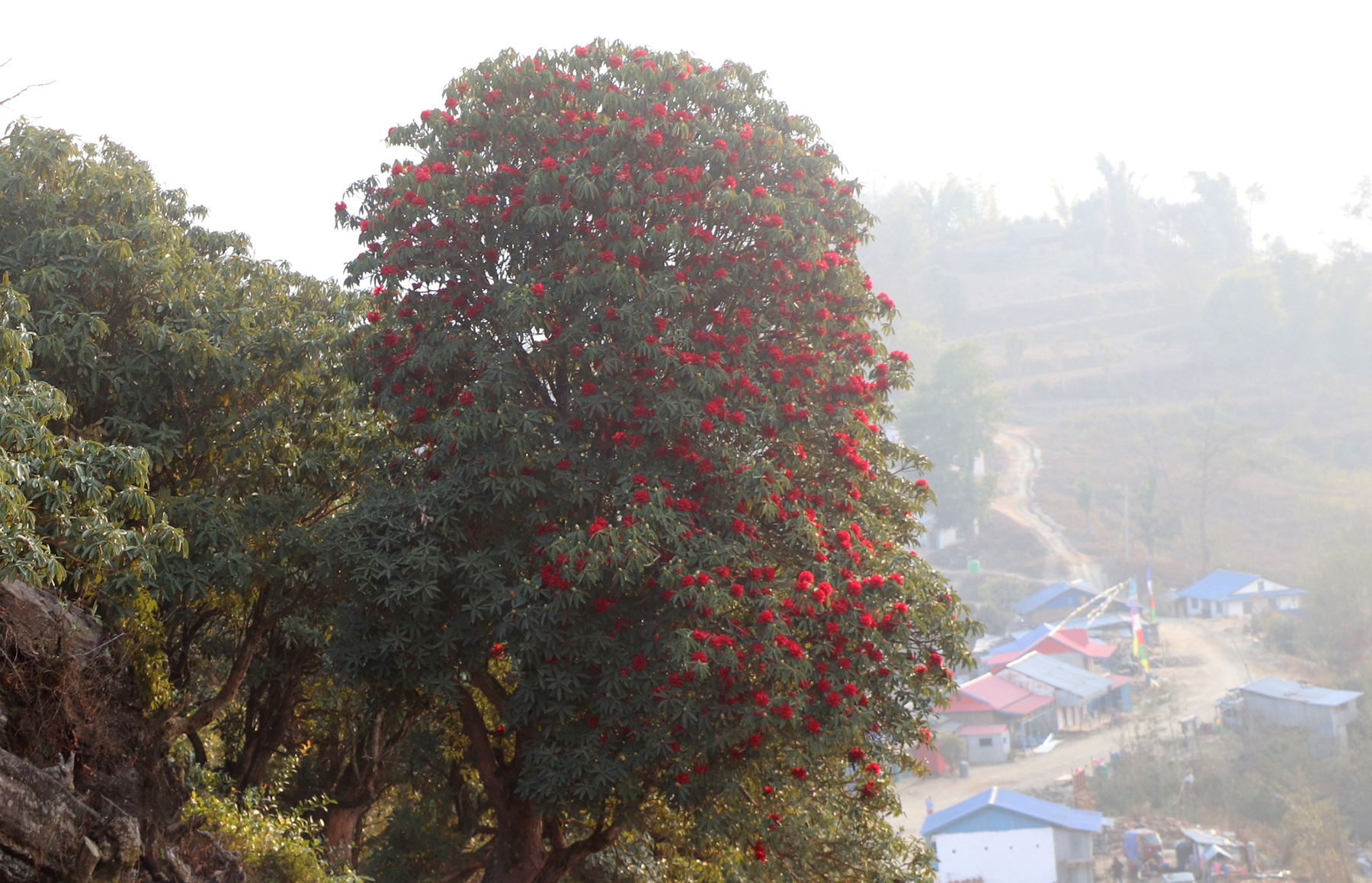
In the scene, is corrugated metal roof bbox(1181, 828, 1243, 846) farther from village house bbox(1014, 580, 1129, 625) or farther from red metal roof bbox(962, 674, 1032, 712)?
village house bbox(1014, 580, 1129, 625)

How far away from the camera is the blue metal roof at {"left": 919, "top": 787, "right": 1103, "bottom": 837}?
98.0 feet

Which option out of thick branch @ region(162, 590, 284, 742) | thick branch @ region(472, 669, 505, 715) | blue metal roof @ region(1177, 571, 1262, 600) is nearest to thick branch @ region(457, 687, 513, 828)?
thick branch @ region(472, 669, 505, 715)

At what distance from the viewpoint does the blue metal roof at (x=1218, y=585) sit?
175ft

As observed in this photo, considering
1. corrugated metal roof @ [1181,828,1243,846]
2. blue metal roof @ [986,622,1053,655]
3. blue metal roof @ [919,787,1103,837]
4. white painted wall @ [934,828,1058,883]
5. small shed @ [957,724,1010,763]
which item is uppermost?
blue metal roof @ [986,622,1053,655]

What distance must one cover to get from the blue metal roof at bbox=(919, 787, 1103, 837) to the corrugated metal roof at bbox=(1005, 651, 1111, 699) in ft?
41.9

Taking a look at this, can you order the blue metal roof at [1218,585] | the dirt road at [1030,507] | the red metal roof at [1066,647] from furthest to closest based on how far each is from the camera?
the dirt road at [1030,507] < the blue metal roof at [1218,585] < the red metal roof at [1066,647]

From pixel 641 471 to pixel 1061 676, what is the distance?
4136 cm

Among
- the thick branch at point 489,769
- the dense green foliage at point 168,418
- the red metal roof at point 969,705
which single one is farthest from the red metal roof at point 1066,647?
the dense green foliage at point 168,418

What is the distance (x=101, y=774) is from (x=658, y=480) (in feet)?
13.2

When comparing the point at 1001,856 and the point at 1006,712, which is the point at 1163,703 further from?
the point at 1001,856

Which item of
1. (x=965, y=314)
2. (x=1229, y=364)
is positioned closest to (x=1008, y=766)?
(x=1229, y=364)

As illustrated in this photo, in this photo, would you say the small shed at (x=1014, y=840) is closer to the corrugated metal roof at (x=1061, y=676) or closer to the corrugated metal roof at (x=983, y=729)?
the corrugated metal roof at (x=983, y=729)

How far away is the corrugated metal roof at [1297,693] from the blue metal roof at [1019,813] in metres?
13.2

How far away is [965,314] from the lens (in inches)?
4028
